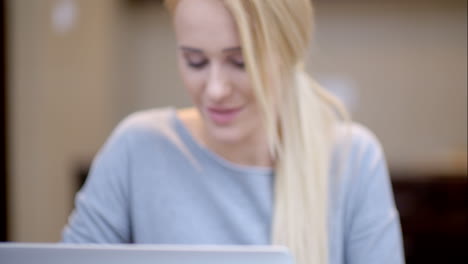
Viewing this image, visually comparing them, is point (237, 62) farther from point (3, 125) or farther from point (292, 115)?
point (3, 125)

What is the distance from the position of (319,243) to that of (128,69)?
6.58 feet

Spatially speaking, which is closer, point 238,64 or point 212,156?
point 238,64

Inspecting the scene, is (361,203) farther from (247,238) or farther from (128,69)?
(128,69)

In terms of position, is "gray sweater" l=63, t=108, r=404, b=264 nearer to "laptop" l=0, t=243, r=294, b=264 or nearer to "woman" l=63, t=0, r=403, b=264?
"woman" l=63, t=0, r=403, b=264

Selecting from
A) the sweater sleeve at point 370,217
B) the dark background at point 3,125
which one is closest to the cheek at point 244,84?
the sweater sleeve at point 370,217

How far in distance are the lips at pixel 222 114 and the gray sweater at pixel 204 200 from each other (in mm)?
130

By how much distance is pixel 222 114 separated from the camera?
96 cm

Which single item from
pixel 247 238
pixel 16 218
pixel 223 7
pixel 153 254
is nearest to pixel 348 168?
pixel 247 238

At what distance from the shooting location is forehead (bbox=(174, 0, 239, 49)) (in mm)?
886

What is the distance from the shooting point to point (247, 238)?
1.04 meters

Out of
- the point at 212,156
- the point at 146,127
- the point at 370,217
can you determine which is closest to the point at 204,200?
the point at 212,156

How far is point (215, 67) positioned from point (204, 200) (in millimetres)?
271

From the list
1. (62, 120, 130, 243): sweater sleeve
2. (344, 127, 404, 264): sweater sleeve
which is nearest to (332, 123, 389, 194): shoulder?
(344, 127, 404, 264): sweater sleeve

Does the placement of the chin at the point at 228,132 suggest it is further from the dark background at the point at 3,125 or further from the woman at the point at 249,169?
the dark background at the point at 3,125
